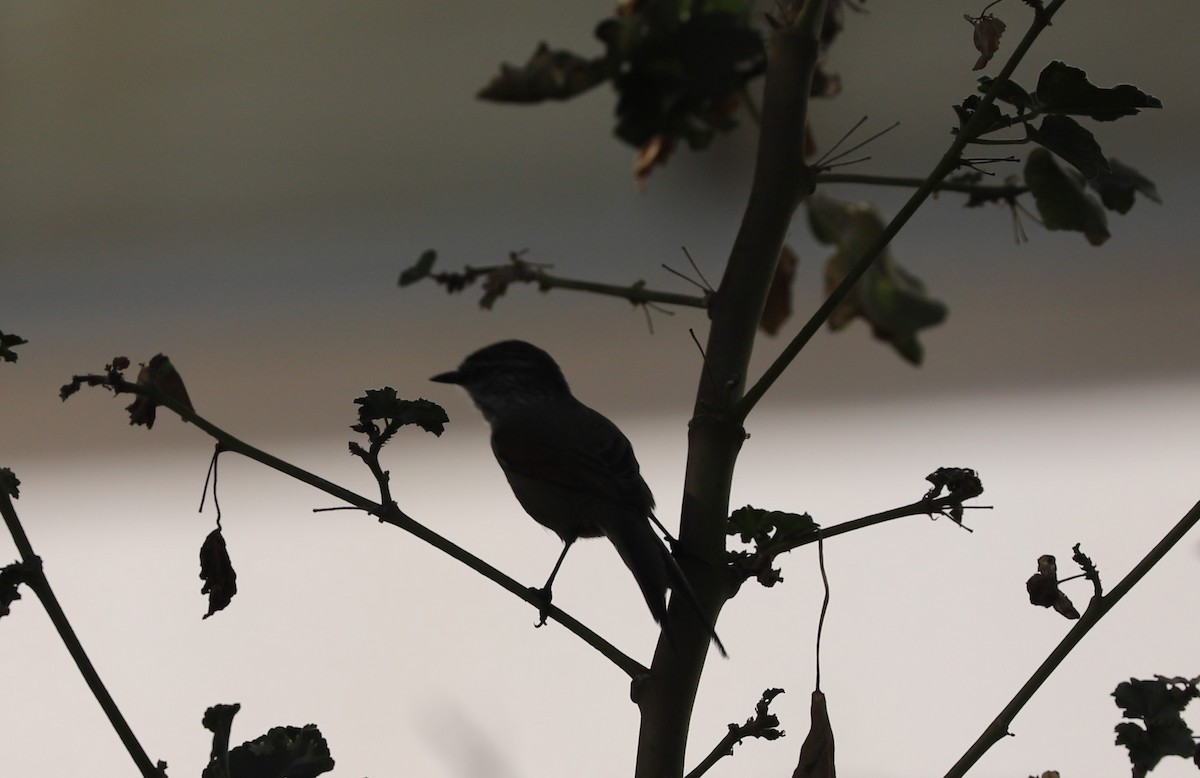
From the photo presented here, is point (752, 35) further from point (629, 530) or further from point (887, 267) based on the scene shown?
point (629, 530)

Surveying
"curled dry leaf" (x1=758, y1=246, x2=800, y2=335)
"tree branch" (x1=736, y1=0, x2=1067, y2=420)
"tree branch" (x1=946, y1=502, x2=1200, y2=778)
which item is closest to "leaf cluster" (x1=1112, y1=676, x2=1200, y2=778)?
"tree branch" (x1=946, y1=502, x2=1200, y2=778)

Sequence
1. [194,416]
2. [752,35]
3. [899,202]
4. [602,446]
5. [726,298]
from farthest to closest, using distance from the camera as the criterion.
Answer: [899,202]
[602,446]
[752,35]
[726,298]
[194,416]

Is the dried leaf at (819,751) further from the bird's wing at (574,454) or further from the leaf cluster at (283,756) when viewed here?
the bird's wing at (574,454)

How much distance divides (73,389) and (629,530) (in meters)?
0.52

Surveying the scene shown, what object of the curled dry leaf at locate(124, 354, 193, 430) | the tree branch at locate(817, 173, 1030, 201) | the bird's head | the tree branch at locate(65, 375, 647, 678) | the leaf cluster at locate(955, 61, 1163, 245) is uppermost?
the bird's head

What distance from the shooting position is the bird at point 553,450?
1.19m

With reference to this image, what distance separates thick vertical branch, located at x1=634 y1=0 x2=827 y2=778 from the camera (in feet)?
2.42

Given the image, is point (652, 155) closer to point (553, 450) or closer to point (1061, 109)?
point (553, 450)

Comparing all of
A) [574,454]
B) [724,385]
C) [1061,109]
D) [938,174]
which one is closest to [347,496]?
[724,385]

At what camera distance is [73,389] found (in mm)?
682

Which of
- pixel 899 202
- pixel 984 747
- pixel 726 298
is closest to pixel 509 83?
pixel 726 298

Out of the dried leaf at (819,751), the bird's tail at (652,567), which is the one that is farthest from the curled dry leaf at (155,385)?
the dried leaf at (819,751)

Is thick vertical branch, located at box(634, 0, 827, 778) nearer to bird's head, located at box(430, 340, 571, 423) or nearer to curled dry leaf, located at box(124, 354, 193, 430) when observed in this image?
curled dry leaf, located at box(124, 354, 193, 430)

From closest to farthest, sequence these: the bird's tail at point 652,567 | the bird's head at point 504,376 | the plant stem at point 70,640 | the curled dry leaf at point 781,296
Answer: the plant stem at point 70,640 < the bird's tail at point 652,567 < the curled dry leaf at point 781,296 < the bird's head at point 504,376
